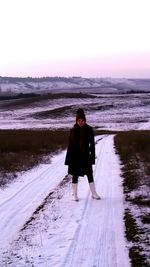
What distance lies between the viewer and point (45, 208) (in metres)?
10.6

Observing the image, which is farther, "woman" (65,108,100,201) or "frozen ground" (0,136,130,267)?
"woman" (65,108,100,201)

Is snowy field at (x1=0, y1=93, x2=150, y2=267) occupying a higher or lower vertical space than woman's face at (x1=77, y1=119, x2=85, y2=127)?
lower

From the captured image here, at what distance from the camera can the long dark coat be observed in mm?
11164

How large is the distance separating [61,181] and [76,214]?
16.4ft

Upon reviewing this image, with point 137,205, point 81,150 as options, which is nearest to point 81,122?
point 81,150

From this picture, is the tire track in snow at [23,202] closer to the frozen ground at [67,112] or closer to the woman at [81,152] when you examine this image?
the woman at [81,152]

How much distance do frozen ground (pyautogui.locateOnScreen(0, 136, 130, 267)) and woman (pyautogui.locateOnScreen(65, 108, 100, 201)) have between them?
58 centimetres

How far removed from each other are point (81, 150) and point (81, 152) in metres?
0.05

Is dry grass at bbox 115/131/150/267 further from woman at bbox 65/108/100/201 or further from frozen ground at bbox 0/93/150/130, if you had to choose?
frozen ground at bbox 0/93/150/130

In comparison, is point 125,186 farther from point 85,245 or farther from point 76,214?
point 85,245

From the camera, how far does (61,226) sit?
29.2 feet

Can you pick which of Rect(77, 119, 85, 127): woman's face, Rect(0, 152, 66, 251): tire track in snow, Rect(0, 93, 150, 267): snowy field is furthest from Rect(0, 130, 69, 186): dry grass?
Rect(77, 119, 85, 127): woman's face

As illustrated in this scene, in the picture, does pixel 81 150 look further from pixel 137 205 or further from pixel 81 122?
pixel 137 205

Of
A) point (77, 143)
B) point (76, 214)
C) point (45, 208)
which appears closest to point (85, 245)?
point (76, 214)
